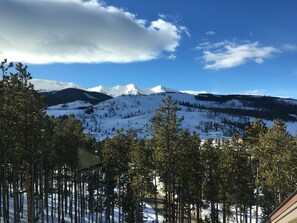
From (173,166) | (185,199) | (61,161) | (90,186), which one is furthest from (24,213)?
(173,166)

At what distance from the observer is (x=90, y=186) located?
5700 cm

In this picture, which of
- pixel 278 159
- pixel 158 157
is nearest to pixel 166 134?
pixel 158 157

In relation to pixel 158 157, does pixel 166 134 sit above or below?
above

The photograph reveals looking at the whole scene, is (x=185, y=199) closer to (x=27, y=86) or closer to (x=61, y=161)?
(x=61, y=161)

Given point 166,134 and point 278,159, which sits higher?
point 166,134

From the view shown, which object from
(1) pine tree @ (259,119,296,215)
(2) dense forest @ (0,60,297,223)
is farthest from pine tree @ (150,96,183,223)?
(1) pine tree @ (259,119,296,215)

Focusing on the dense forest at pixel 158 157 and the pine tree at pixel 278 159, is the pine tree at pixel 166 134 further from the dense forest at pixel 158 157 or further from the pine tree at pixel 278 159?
the pine tree at pixel 278 159

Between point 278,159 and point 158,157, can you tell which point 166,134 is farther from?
point 278,159

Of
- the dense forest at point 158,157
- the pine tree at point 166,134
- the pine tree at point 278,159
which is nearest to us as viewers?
the dense forest at point 158,157

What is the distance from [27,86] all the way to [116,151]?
18.4 meters

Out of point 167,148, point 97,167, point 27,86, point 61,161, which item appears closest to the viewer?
point 27,86

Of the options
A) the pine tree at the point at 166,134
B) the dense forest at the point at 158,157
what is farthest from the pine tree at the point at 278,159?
the pine tree at the point at 166,134

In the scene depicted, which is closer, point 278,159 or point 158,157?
point 278,159

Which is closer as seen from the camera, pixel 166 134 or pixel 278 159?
pixel 278 159
